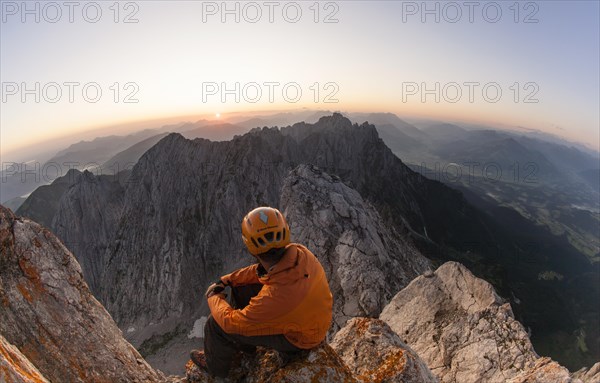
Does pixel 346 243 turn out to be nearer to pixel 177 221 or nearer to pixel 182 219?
pixel 182 219

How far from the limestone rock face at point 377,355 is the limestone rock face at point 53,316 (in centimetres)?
774

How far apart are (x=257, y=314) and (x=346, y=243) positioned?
110ft

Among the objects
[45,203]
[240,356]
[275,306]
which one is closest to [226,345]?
[240,356]

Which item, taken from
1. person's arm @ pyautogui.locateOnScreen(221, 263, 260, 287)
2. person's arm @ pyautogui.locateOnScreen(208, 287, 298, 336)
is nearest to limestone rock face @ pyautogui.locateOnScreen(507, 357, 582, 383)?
person's arm @ pyautogui.locateOnScreen(208, 287, 298, 336)

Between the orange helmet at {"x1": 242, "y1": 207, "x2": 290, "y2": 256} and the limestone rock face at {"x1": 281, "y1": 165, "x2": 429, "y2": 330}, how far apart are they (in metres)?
26.8

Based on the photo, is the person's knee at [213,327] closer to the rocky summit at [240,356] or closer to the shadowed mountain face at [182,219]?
the rocky summit at [240,356]

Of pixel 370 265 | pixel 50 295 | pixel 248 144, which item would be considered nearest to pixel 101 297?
pixel 248 144

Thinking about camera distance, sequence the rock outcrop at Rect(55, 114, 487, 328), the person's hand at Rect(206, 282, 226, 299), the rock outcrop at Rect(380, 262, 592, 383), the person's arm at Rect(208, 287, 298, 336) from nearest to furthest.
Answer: the person's arm at Rect(208, 287, 298, 336), the person's hand at Rect(206, 282, 226, 299), the rock outcrop at Rect(380, 262, 592, 383), the rock outcrop at Rect(55, 114, 487, 328)

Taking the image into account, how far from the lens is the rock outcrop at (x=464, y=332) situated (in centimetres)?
1381

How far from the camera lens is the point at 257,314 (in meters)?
7.27

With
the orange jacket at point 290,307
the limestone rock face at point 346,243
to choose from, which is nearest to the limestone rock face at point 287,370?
the orange jacket at point 290,307

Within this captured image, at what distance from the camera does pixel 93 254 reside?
11631 cm

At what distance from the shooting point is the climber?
7195 mm

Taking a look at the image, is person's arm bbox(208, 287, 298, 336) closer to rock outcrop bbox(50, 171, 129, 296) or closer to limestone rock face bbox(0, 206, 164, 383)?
limestone rock face bbox(0, 206, 164, 383)
